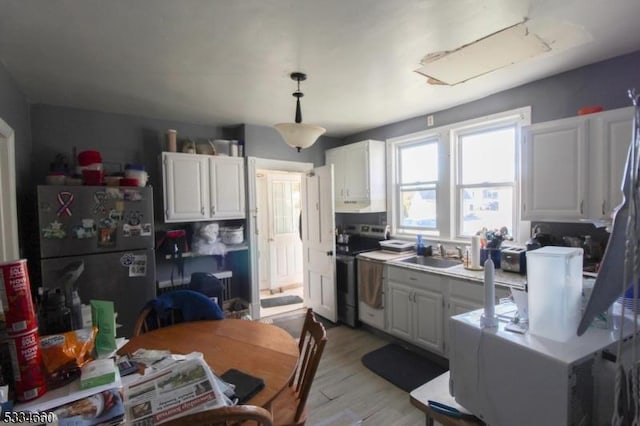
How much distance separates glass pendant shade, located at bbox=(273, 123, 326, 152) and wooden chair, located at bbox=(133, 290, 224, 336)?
1246mm

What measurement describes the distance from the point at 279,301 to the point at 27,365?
158 inches

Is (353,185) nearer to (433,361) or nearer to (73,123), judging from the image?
(433,361)

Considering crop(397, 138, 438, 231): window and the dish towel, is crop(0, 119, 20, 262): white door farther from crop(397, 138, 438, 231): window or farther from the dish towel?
crop(397, 138, 438, 231): window

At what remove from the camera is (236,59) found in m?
2.08

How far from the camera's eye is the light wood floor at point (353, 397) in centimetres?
217

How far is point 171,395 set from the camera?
37.8 inches

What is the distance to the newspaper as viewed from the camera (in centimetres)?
90

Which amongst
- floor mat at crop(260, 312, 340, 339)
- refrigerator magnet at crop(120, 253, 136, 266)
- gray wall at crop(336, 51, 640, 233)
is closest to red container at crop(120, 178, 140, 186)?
refrigerator magnet at crop(120, 253, 136, 266)

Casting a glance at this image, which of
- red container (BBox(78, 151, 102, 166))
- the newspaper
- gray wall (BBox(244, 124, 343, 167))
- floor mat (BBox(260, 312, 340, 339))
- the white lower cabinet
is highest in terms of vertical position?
gray wall (BBox(244, 124, 343, 167))

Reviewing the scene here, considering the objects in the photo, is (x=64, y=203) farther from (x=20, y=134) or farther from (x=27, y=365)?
(x=27, y=365)

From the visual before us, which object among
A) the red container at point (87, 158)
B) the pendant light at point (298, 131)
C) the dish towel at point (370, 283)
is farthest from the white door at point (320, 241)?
the red container at point (87, 158)

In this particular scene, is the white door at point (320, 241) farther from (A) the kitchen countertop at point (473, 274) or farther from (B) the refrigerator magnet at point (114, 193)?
(B) the refrigerator magnet at point (114, 193)

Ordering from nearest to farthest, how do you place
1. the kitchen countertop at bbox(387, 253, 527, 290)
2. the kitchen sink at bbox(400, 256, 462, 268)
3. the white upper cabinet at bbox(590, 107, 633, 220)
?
the white upper cabinet at bbox(590, 107, 633, 220)
the kitchen countertop at bbox(387, 253, 527, 290)
the kitchen sink at bbox(400, 256, 462, 268)

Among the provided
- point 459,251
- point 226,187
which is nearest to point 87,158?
point 226,187
